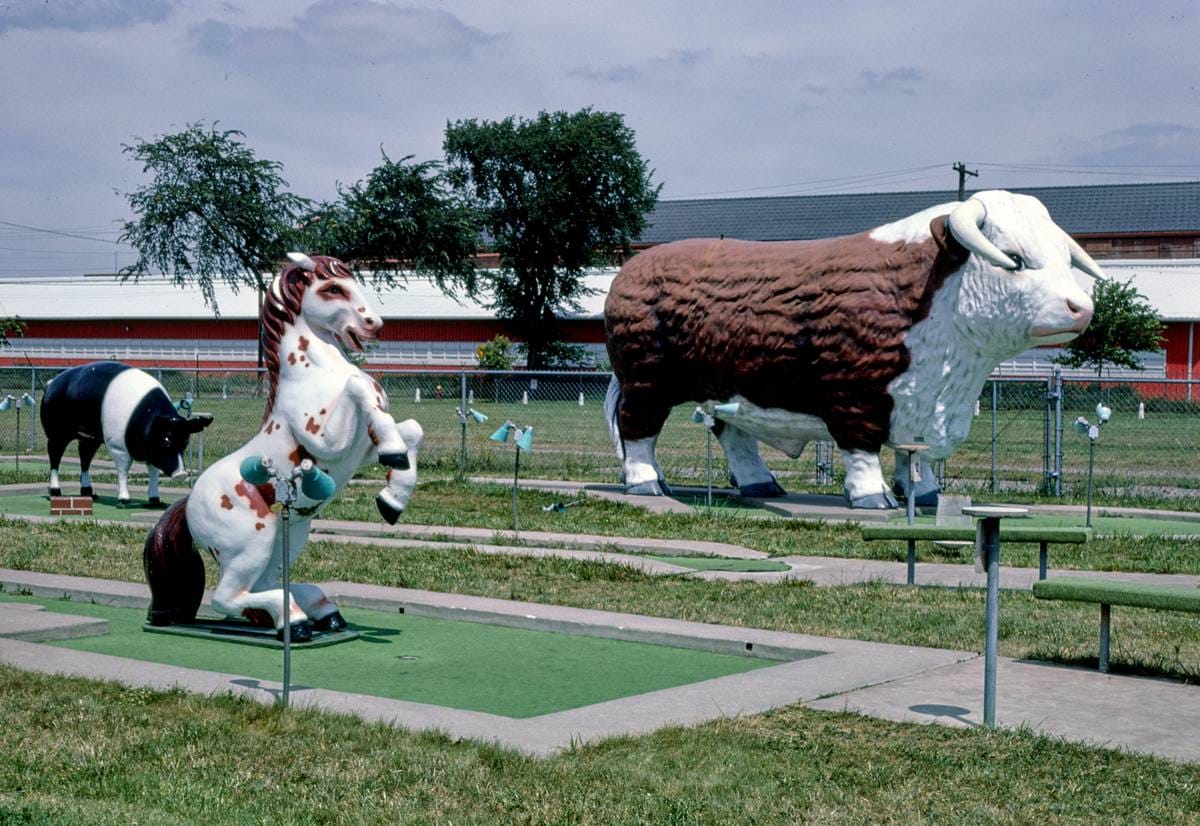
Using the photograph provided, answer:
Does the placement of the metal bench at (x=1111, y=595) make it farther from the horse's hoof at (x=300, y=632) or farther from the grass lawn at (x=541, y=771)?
the horse's hoof at (x=300, y=632)

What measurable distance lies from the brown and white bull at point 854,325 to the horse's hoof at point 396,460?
7367 mm

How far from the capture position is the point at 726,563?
13195 millimetres

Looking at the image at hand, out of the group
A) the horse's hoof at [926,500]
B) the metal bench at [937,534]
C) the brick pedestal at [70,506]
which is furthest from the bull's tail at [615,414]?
the metal bench at [937,534]

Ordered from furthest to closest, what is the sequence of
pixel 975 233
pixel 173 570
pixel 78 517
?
pixel 78 517, pixel 975 233, pixel 173 570

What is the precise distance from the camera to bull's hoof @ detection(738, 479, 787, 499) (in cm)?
1827

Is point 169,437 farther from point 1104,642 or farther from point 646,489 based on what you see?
point 1104,642

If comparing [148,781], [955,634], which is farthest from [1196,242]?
[148,781]

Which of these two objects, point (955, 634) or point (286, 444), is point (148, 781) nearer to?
point (286, 444)

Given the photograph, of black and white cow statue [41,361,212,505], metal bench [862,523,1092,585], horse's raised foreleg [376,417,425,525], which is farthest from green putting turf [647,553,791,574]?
black and white cow statue [41,361,212,505]

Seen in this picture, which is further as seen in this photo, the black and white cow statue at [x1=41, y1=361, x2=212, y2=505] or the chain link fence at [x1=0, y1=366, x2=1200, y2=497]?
the chain link fence at [x1=0, y1=366, x2=1200, y2=497]

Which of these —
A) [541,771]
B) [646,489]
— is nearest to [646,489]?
[646,489]

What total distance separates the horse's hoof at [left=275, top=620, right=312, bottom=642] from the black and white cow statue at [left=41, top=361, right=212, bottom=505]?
8304 millimetres

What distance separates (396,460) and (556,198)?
52.5m

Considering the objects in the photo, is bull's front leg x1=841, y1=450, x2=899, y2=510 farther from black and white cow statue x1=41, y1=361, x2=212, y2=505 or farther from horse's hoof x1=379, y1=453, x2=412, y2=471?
horse's hoof x1=379, y1=453, x2=412, y2=471
